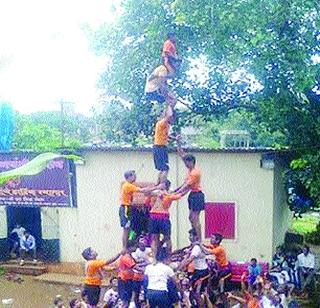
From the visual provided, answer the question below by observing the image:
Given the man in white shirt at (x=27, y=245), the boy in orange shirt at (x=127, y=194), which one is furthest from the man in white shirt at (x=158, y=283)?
the man in white shirt at (x=27, y=245)

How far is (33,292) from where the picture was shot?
13008mm

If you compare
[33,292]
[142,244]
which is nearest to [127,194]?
[142,244]

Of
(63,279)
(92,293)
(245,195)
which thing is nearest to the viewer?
(92,293)

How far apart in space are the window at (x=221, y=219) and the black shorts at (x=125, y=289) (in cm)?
496

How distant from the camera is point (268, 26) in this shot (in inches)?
431

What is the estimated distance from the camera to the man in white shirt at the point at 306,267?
12.4m

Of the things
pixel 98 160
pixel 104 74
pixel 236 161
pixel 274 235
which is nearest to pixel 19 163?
pixel 98 160

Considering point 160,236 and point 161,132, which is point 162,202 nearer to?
point 160,236

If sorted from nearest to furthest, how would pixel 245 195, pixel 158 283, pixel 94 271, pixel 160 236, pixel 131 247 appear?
pixel 158 283 < pixel 94 271 < pixel 160 236 < pixel 131 247 < pixel 245 195

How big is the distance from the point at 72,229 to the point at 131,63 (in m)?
4.39

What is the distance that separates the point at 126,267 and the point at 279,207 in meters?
6.73

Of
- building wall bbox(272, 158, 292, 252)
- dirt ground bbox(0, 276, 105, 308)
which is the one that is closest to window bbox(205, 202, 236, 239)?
building wall bbox(272, 158, 292, 252)

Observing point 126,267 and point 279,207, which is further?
point 279,207

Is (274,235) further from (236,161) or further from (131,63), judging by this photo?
(131,63)
